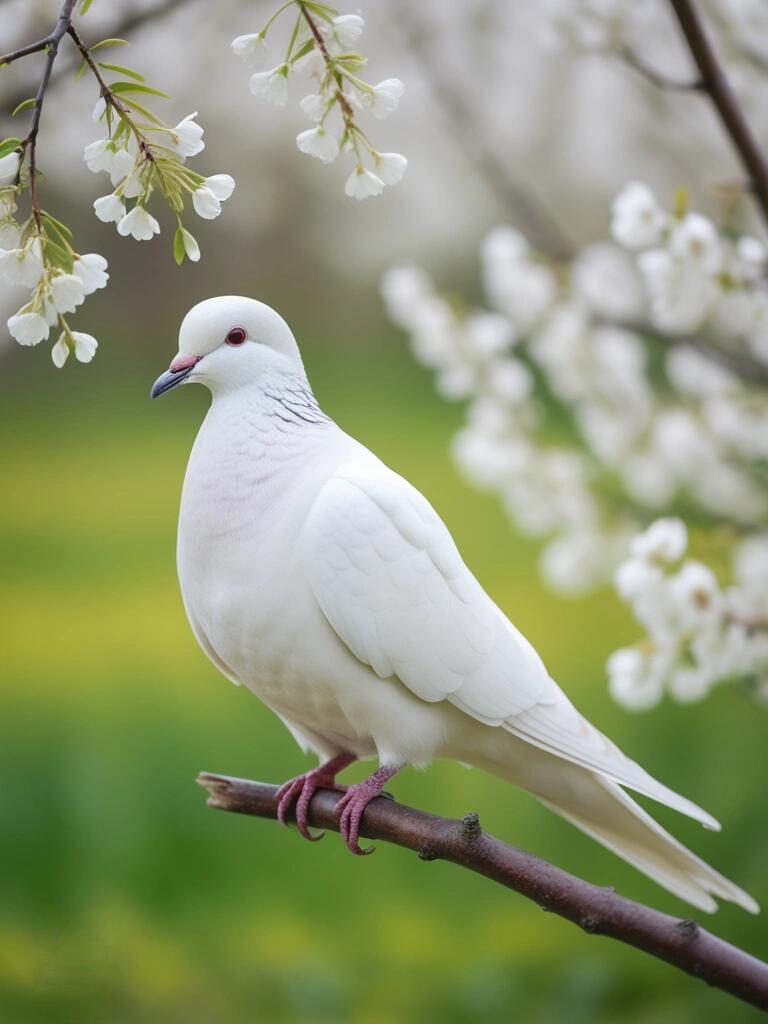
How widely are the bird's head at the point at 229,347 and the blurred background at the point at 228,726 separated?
960 mm

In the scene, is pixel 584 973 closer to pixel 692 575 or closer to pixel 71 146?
pixel 692 575

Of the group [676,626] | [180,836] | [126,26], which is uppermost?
[126,26]

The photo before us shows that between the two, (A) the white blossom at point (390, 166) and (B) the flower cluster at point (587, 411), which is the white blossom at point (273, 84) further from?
(B) the flower cluster at point (587, 411)

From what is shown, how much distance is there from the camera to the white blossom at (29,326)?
455mm

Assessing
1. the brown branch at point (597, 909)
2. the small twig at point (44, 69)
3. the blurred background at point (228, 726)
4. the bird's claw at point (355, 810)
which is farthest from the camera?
the blurred background at point (228, 726)

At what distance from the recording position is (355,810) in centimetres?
68

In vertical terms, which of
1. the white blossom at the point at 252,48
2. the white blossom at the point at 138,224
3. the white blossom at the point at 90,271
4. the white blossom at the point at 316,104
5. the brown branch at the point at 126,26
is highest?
the brown branch at the point at 126,26

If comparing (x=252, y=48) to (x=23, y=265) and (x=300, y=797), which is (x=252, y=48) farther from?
(x=300, y=797)

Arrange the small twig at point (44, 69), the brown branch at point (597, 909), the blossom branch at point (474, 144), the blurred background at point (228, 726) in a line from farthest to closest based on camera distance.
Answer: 1. the blurred background at point (228, 726)
2. the blossom branch at point (474, 144)
3. the brown branch at point (597, 909)
4. the small twig at point (44, 69)

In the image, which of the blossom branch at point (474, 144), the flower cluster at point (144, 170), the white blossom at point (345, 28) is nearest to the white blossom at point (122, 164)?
the flower cluster at point (144, 170)

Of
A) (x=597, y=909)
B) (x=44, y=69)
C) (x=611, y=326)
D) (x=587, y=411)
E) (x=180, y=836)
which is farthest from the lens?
(x=180, y=836)

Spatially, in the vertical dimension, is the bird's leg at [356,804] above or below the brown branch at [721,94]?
below

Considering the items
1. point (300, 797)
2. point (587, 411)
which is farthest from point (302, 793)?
point (587, 411)

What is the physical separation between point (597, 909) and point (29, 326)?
0.40 m
